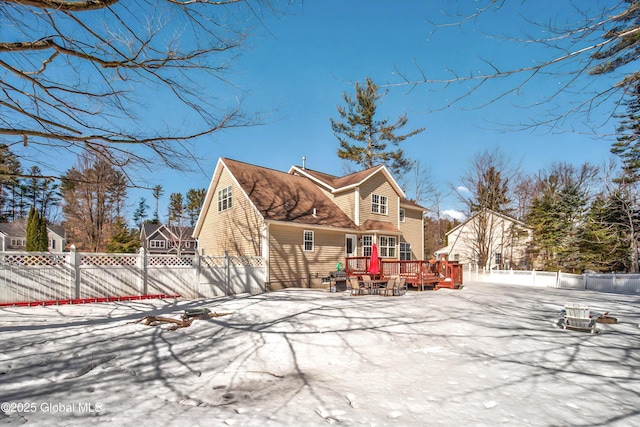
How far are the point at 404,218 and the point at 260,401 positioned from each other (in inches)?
850

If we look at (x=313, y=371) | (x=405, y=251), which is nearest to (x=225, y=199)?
(x=405, y=251)

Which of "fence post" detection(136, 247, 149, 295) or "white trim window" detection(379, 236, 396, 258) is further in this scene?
"white trim window" detection(379, 236, 396, 258)

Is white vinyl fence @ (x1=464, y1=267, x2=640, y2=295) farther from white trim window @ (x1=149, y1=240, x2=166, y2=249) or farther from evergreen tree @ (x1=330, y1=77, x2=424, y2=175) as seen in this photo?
white trim window @ (x1=149, y1=240, x2=166, y2=249)

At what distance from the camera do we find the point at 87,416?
326 centimetres

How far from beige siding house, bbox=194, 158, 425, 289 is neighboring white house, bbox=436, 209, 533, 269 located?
7.56 metres

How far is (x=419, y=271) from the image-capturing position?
15.4m

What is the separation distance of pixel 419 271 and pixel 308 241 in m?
5.75

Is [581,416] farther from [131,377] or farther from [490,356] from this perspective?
[131,377]

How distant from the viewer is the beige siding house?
1606 cm

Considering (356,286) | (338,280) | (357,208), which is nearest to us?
(356,286)

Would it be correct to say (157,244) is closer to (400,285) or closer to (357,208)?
(357,208)

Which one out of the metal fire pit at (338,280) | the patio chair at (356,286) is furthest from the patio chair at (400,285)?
the metal fire pit at (338,280)

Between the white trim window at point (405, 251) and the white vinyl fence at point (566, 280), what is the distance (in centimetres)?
509

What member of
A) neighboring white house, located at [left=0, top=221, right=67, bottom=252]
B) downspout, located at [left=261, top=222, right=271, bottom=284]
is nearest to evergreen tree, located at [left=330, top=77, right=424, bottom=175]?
downspout, located at [left=261, top=222, right=271, bottom=284]
